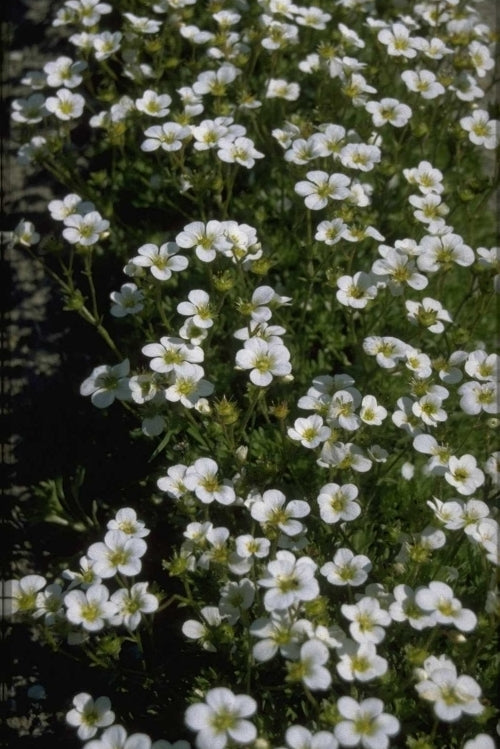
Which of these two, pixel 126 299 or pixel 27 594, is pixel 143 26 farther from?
pixel 27 594

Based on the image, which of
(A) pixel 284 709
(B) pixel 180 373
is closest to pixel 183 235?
(B) pixel 180 373

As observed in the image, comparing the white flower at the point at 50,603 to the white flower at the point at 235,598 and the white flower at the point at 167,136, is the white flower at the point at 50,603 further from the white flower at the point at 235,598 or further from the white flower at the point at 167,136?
the white flower at the point at 167,136

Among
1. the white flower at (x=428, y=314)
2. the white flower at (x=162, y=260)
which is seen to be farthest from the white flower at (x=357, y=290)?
the white flower at (x=162, y=260)

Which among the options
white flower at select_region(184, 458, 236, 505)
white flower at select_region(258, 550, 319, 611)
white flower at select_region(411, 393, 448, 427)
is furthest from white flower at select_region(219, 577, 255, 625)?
white flower at select_region(411, 393, 448, 427)

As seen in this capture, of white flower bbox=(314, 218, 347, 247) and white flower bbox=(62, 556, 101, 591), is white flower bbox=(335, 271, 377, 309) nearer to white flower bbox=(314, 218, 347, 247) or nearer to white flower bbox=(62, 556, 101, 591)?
white flower bbox=(314, 218, 347, 247)

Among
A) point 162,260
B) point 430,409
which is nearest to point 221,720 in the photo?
point 430,409

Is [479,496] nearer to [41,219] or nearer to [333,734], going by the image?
[333,734]
